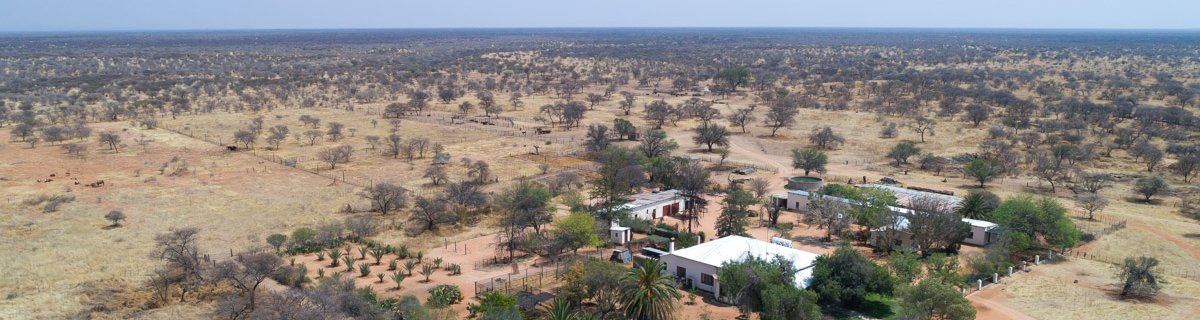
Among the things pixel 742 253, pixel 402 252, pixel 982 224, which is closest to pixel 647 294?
pixel 742 253

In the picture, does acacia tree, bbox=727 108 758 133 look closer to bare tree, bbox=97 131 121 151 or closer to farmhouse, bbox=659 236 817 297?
farmhouse, bbox=659 236 817 297

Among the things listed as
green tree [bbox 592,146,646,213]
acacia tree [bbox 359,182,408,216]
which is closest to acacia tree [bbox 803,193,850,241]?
green tree [bbox 592,146,646,213]

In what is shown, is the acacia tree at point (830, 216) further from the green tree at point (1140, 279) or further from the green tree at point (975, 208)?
the green tree at point (1140, 279)

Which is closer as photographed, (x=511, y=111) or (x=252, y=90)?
(x=511, y=111)

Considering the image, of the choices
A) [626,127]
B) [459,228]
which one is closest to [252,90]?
[626,127]

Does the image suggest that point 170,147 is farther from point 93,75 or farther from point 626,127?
point 93,75

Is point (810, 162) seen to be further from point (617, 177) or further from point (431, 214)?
point (431, 214)
